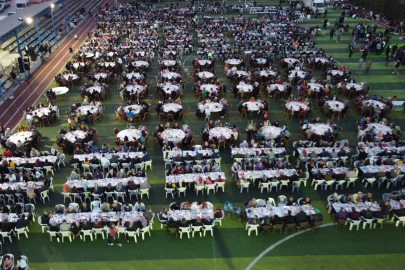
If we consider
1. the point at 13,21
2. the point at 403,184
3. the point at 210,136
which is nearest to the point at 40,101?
the point at 13,21

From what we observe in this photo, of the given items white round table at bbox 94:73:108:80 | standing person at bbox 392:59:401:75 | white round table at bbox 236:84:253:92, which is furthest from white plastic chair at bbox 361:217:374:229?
white round table at bbox 94:73:108:80

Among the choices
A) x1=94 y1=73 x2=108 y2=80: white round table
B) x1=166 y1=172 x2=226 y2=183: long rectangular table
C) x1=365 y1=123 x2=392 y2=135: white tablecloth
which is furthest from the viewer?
x1=94 y1=73 x2=108 y2=80: white round table

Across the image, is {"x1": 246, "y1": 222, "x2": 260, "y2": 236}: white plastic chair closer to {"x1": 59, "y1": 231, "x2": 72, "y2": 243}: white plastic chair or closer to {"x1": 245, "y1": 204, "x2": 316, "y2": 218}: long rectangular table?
{"x1": 245, "y1": 204, "x2": 316, "y2": 218}: long rectangular table

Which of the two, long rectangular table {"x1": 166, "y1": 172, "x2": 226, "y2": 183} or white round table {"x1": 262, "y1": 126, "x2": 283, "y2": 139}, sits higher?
white round table {"x1": 262, "y1": 126, "x2": 283, "y2": 139}

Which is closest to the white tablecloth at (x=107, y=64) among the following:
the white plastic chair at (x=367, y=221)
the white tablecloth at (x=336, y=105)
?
the white tablecloth at (x=336, y=105)

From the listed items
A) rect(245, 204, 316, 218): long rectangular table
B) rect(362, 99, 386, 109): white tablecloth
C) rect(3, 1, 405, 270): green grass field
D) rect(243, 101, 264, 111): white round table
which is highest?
rect(362, 99, 386, 109): white tablecloth

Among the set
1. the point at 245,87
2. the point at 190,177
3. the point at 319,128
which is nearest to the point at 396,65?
the point at 245,87

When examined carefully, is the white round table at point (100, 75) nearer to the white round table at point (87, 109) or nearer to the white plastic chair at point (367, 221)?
the white round table at point (87, 109)
